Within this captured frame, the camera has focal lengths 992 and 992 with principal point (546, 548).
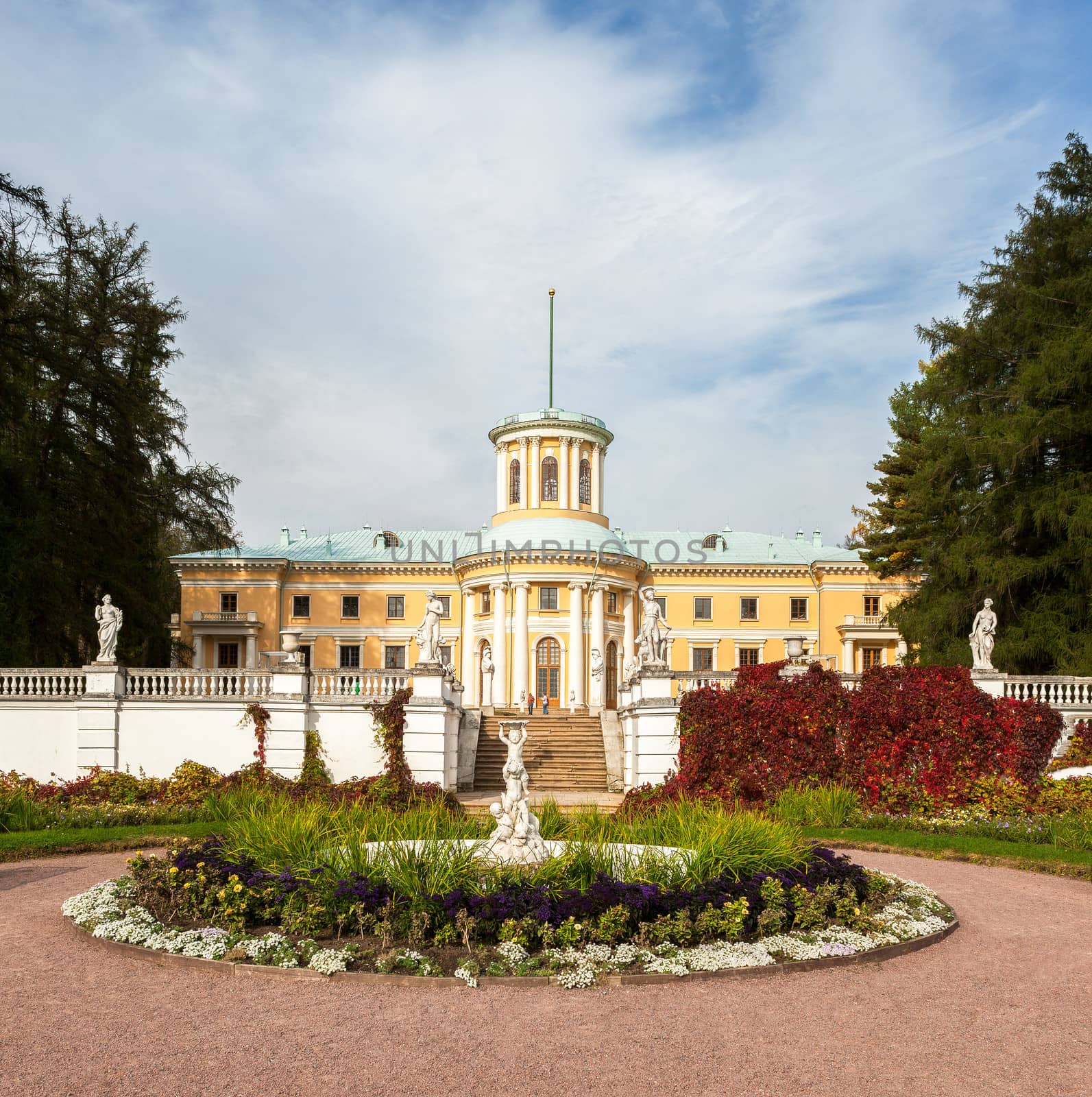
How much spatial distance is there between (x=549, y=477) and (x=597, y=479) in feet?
7.75

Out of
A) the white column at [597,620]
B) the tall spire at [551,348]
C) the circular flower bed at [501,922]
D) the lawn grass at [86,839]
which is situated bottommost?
the lawn grass at [86,839]

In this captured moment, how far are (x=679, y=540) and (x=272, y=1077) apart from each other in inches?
1912

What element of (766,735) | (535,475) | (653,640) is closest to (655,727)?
(653,640)

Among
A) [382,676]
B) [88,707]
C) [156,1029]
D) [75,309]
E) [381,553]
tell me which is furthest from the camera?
[381,553]

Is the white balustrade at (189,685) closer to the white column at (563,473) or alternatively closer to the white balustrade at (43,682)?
the white balustrade at (43,682)

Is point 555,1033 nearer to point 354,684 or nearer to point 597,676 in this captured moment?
point 354,684

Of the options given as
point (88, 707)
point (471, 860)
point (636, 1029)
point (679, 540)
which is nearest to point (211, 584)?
point (679, 540)

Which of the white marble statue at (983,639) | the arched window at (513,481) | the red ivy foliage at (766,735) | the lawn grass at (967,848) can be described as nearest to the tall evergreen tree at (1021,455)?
the white marble statue at (983,639)

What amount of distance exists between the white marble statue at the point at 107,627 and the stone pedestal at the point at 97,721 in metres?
0.25

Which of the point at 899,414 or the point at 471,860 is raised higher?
the point at 899,414

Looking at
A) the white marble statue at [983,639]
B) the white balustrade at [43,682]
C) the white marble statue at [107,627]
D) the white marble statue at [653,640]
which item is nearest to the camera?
the white marble statue at [107,627]

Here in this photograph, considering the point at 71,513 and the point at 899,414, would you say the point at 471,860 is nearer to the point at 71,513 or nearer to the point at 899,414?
the point at 71,513

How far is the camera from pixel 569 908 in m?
9.03

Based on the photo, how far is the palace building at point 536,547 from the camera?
45500 mm
